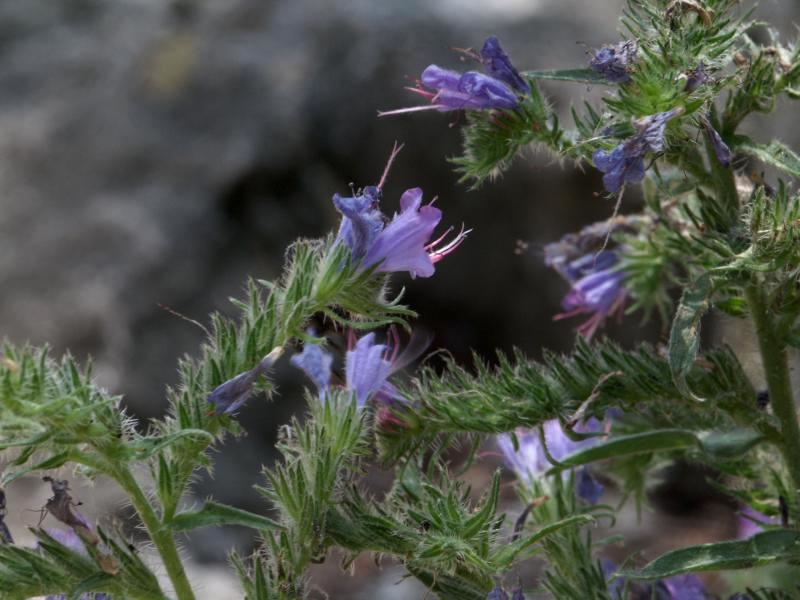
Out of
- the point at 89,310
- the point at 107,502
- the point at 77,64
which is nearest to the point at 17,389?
the point at 107,502

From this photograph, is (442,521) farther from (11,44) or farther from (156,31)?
(11,44)

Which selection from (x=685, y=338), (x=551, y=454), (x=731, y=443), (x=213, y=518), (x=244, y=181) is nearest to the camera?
(x=213, y=518)

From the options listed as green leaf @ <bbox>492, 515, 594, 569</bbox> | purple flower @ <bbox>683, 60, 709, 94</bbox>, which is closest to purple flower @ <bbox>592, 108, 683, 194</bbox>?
purple flower @ <bbox>683, 60, 709, 94</bbox>

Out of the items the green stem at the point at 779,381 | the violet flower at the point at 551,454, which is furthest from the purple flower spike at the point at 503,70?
the violet flower at the point at 551,454

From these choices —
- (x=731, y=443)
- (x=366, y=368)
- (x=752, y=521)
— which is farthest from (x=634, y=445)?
(x=366, y=368)

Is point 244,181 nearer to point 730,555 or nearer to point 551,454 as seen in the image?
point 551,454

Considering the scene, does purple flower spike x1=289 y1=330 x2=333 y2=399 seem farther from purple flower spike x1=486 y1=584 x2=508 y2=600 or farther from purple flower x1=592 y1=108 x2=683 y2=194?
purple flower x1=592 y1=108 x2=683 y2=194

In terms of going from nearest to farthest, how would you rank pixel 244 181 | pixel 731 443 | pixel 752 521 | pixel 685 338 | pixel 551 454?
1. pixel 685 338
2. pixel 731 443
3. pixel 752 521
4. pixel 551 454
5. pixel 244 181
